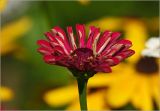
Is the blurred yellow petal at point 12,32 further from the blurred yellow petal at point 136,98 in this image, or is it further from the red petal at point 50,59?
the red petal at point 50,59

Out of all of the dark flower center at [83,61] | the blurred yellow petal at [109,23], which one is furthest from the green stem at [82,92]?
the blurred yellow petal at [109,23]

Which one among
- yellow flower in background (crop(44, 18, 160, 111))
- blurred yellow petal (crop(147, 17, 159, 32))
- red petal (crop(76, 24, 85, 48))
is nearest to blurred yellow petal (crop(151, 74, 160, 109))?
yellow flower in background (crop(44, 18, 160, 111))

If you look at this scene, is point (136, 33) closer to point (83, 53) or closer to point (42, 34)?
point (42, 34)

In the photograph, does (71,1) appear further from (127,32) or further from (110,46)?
(110,46)

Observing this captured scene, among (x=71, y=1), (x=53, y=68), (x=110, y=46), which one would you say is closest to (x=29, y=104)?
(x=53, y=68)

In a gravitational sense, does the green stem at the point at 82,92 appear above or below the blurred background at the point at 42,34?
below

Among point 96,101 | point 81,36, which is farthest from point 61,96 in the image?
point 81,36
